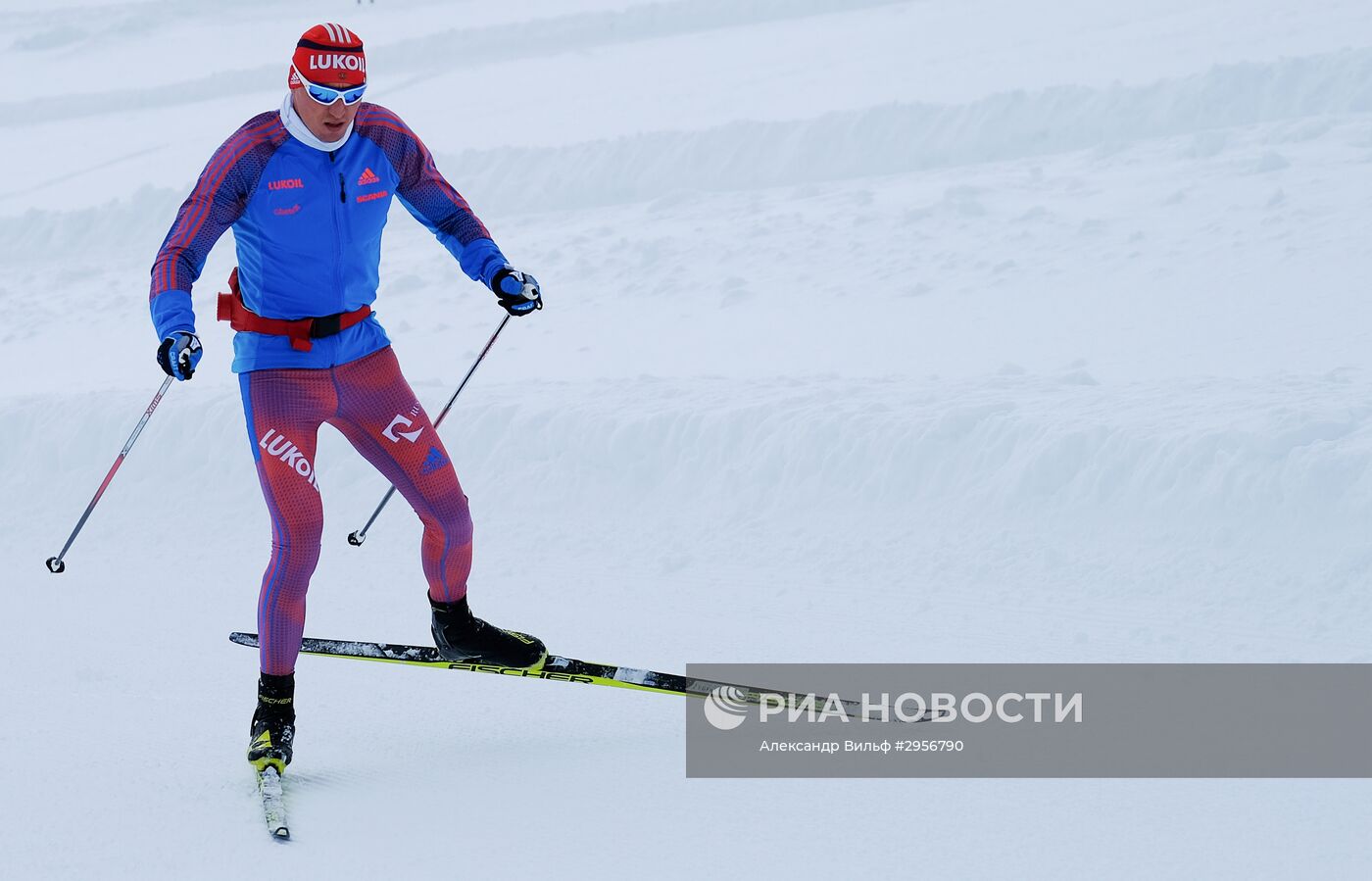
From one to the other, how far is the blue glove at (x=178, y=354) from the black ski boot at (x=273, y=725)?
0.92 m

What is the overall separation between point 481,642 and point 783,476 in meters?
1.74

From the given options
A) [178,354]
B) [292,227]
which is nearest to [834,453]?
[292,227]

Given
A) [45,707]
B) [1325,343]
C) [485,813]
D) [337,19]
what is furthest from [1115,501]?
[337,19]

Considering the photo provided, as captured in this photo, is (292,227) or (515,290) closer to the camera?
(292,227)

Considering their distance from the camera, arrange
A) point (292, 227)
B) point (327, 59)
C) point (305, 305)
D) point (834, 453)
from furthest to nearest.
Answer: point (834, 453)
point (305, 305)
point (292, 227)
point (327, 59)

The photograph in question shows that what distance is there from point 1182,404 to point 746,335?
9.03 ft

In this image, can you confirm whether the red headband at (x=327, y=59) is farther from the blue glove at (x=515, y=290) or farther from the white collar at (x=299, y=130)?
the blue glove at (x=515, y=290)

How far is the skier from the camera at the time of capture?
3.39 metres

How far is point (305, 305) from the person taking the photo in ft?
11.7

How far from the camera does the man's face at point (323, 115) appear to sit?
3.40m

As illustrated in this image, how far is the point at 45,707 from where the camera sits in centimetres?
411

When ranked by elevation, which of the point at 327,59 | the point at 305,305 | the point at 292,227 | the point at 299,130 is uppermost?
the point at 327,59

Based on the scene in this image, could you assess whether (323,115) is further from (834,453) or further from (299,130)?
(834,453)

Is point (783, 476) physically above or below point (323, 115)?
below
